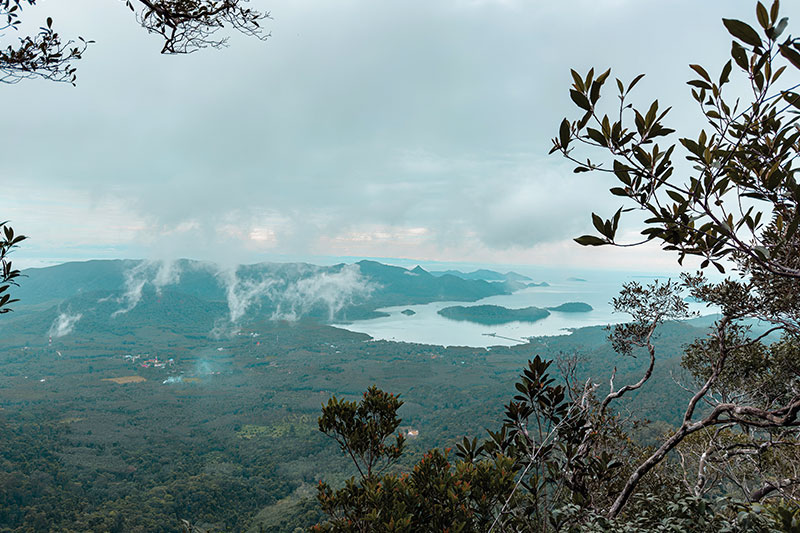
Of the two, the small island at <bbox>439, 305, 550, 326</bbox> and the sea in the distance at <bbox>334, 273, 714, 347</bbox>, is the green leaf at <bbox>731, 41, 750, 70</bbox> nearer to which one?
the sea in the distance at <bbox>334, 273, 714, 347</bbox>


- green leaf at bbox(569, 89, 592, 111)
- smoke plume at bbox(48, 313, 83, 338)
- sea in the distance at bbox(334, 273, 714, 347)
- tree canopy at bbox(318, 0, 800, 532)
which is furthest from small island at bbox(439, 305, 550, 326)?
green leaf at bbox(569, 89, 592, 111)

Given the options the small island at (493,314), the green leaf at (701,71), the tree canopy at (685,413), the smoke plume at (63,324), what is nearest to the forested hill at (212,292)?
the smoke plume at (63,324)

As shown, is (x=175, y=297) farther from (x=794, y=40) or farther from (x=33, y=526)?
(x=794, y=40)

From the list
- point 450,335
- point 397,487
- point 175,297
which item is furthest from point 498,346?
point 175,297

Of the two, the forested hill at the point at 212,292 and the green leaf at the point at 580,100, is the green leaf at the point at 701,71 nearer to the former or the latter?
the green leaf at the point at 580,100

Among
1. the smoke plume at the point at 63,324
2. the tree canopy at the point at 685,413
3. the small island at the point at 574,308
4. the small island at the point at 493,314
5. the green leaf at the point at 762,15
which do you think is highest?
the green leaf at the point at 762,15

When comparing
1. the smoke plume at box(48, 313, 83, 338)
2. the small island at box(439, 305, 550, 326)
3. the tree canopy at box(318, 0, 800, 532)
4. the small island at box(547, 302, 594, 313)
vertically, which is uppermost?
the tree canopy at box(318, 0, 800, 532)
